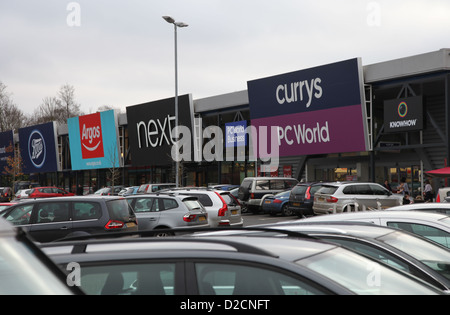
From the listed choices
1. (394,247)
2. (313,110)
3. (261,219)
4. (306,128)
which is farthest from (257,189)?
(394,247)

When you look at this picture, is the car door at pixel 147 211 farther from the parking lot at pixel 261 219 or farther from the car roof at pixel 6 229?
the car roof at pixel 6 229

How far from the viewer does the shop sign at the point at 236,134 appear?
37062 millimetres

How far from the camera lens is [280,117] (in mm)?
33906

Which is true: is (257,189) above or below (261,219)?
above

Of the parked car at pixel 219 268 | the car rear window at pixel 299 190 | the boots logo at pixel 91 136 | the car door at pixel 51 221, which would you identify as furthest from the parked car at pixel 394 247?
the boots logo at pixel 91 136

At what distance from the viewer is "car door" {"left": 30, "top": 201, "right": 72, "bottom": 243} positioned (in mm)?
11648

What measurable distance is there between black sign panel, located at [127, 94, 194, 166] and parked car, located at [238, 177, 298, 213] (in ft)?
39.9

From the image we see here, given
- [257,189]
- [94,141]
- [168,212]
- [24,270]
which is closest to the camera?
[24,270]

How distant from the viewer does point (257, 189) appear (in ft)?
95.8

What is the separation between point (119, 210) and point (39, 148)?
51.0 m

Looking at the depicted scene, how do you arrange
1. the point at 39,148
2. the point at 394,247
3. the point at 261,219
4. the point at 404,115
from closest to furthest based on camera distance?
the point at 394,247 → the point at 261,219 → the point at 404,115 → the point at 39,148

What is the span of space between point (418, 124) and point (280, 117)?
9246 mm

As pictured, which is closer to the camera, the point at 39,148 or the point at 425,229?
the point at 425,229

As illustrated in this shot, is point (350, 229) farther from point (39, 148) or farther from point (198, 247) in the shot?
point (39, 148)
